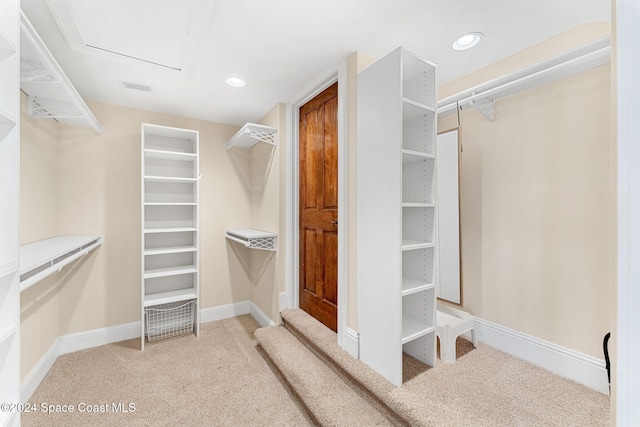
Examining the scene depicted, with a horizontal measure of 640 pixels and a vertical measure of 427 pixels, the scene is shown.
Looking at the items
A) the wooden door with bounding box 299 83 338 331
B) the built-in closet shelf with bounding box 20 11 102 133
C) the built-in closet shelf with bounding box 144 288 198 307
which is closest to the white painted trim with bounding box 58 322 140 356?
the built-in closet shelf with bounding box 144 288 198 307

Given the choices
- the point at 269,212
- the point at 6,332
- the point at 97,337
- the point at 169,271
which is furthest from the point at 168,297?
the point at 6,332

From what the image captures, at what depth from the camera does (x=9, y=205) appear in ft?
3.12

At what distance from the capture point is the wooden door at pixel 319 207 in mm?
2203

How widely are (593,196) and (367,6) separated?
1672 mm

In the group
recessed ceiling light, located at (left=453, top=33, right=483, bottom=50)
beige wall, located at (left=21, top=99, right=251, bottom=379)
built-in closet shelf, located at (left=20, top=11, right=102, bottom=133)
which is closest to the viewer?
built-in closet shelf, located at (left=20, top=11, right=102, bottom=133)

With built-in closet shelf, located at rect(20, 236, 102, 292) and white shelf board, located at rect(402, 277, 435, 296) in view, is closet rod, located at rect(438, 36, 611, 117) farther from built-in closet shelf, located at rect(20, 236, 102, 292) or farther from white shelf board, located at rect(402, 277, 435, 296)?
built-in closet shelf, located at rect(20, 236, 102, 292)

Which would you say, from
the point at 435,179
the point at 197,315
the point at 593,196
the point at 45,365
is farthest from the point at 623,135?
the point at 45,365

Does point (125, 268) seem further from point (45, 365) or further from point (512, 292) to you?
point (512, 292)

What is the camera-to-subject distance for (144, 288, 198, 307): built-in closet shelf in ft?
8.37

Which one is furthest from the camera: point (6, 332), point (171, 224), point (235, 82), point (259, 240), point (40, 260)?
point (171, 224)

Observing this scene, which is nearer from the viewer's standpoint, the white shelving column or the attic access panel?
the white shelving column

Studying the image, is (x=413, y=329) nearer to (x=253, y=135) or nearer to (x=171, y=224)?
(x=253, y=135)

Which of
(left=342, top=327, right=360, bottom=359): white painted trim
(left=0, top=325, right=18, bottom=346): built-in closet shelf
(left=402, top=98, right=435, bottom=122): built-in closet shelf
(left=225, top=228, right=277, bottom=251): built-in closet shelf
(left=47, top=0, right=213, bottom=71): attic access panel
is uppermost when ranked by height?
(left=47, top=0, right=213, bottom=71): attic access panel

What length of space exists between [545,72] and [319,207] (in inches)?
67.6
